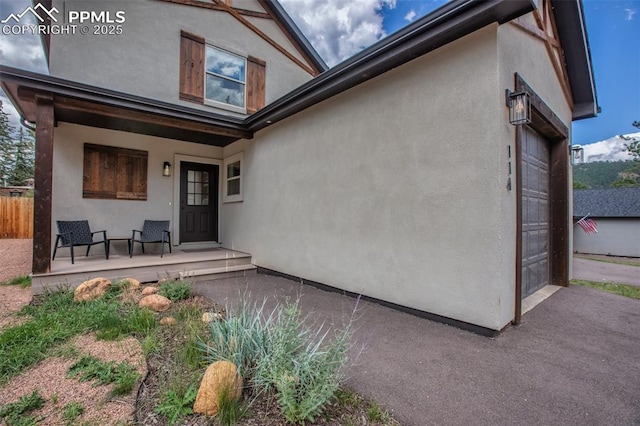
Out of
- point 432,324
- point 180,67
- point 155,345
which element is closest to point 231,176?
point 180,67

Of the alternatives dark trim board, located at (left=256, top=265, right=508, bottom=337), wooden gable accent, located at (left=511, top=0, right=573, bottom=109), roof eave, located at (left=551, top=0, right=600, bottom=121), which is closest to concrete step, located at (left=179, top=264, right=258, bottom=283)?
dark trim board, located at (left=256, top=265, right=508, bottom=337)

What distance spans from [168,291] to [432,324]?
3559mm

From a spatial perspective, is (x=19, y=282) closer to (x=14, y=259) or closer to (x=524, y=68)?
(x=14, y=259)

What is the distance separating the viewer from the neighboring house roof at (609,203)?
15.3 metres

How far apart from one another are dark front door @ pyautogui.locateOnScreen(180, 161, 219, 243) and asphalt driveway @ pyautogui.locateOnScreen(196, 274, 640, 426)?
16.1 ft

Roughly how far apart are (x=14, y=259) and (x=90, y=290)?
15.3 feet

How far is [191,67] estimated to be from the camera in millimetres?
7273

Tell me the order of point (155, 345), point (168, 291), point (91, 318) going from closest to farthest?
point (155, 345) < point (91, 318) < point (168, 291)

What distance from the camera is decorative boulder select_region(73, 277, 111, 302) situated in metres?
3.88

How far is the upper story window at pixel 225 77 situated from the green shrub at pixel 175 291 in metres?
5.28

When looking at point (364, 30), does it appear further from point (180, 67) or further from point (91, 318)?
point (91, 318)

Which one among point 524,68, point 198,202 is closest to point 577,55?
point 524,68

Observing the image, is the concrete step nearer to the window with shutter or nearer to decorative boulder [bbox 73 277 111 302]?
decorative boulder [bbox 73 277 111 302]

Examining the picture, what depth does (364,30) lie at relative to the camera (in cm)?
927
